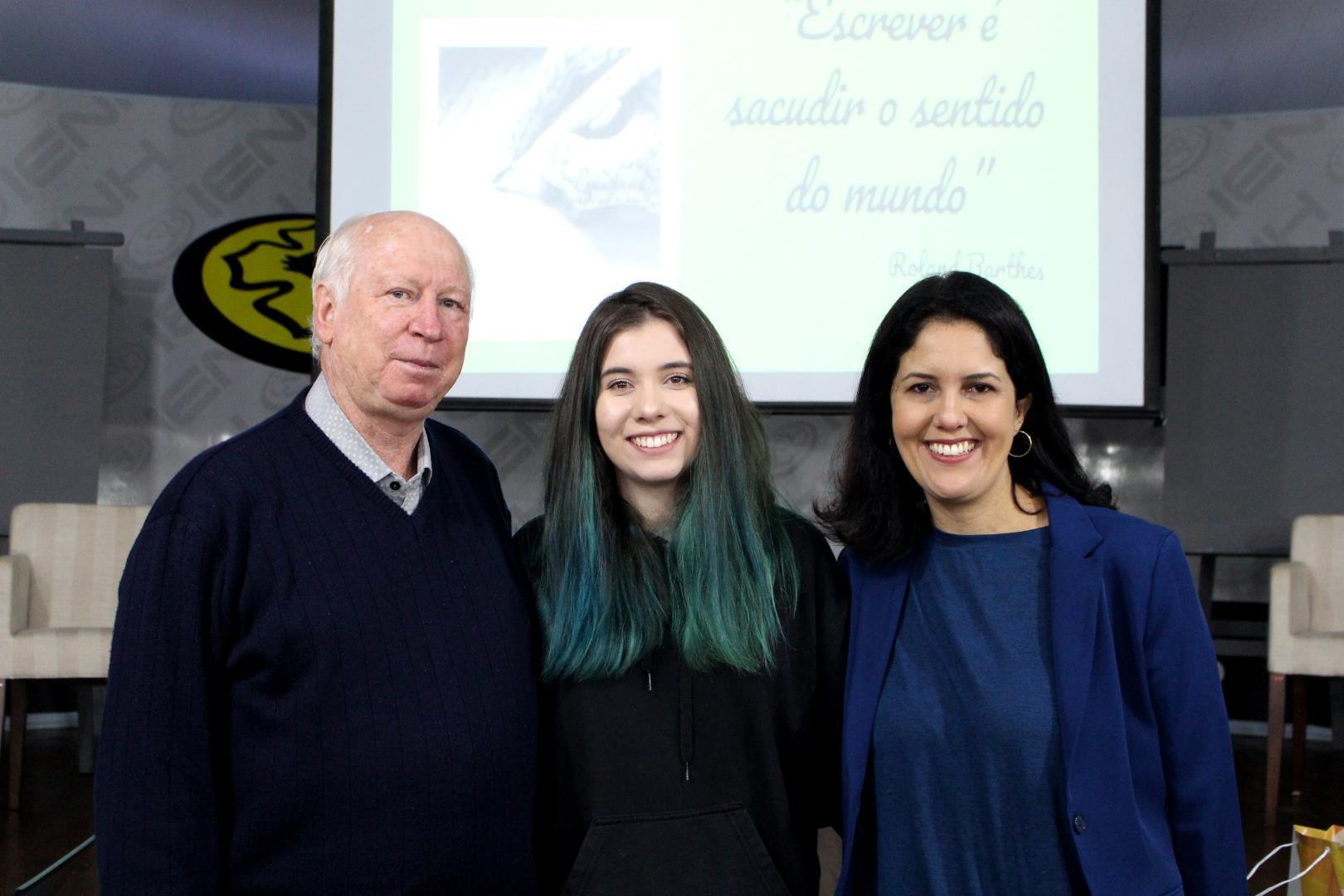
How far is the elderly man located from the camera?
1.32m

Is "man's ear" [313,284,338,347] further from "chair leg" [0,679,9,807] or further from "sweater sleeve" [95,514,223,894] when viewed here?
"chair leg" [0,679,9,807]

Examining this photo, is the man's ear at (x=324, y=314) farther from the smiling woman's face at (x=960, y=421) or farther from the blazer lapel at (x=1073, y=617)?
the blazer lapel at (x=1073, y=617)

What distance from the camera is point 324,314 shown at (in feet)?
5.13

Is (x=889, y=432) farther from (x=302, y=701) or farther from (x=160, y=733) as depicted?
(x=160, y=733)

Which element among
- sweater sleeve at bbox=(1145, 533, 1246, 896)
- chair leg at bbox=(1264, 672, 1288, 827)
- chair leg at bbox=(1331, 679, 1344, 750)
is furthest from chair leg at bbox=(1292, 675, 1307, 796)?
sweater sleeve at bbox=(1145, 533, 1246, 896)

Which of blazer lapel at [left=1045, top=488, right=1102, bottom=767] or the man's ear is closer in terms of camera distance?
blazer lapel at [left=1045, top=488, right=1102, bottom=767]

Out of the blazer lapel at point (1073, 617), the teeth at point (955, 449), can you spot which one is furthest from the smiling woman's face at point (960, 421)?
the blazer lapel at point (1073, 617)

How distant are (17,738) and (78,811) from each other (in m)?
0.39

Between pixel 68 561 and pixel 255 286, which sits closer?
pixel 68 561

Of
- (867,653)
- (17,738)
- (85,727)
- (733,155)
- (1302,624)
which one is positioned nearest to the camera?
(867,653)

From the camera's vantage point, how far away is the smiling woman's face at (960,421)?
1540 millimetres

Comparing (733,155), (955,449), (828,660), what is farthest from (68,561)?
(955,449)

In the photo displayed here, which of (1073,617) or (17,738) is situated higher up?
(1073,617)

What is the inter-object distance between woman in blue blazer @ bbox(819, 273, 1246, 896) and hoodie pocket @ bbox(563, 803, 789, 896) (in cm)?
14
